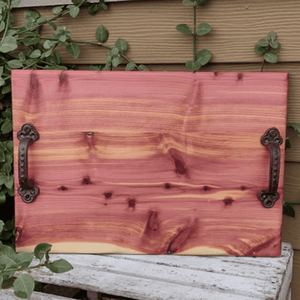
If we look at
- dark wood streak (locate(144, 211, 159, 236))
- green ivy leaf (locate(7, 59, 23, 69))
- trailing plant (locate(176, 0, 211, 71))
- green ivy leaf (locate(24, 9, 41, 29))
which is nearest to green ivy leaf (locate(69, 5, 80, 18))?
green ivy leaf (locate(24, 9, 41, 29))

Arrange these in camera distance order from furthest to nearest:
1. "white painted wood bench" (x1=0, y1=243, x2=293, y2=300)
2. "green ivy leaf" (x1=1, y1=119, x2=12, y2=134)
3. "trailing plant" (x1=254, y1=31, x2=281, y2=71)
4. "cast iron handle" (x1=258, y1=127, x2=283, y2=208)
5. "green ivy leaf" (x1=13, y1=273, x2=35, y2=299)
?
"green ivy leaf" (x1=1, y1=119, x2=12, y2=134) < "trailing plant" (x1=254, y1=31, x2=281, y2=71) < "cast iron handle" (x1=258, y1=127, x2=283, y2=208) < "white painted wood bench" (x1=0, y1=243, x2=293, y2=300) < "green ivy leaf" (x1=13, y1=273, x2=35, y2=299)

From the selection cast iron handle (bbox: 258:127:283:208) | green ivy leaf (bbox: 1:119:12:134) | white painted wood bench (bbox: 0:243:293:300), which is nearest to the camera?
white painted wood bench (bbox: 0:243:293:300)

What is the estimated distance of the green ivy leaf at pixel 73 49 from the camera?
1.18 meters

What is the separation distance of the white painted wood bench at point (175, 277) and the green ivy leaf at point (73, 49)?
2.41 ft

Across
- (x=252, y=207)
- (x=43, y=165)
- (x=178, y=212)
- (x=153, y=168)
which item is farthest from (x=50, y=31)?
(x=252, y=207)

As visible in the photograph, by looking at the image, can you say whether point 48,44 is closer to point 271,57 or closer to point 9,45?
point 9,45

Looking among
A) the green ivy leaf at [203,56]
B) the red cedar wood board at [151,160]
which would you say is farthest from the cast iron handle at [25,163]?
the green ivy leaf at [203,56]

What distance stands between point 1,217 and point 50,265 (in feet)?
2.60

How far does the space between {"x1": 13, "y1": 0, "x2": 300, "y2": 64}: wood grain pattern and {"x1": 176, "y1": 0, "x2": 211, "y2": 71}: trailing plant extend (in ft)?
0.09

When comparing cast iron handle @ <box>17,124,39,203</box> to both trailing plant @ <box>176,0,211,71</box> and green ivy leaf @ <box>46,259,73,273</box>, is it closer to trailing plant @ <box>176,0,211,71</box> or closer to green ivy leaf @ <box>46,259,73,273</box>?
green ivy leaf @ <box>46,259,73,273</box>

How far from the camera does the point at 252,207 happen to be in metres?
0.98

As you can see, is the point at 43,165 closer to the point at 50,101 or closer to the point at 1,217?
the point at 50,101

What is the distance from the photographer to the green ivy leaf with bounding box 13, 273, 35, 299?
62 cm

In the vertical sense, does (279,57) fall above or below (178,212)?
above
